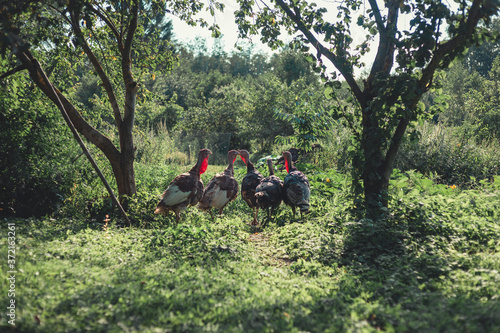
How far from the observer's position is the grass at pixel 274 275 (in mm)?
2529

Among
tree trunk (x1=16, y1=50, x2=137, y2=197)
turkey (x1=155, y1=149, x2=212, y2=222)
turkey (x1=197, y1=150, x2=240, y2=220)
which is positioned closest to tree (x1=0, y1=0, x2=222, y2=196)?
tree trunk (x1=16, y1=50, x2=137, y2=197)

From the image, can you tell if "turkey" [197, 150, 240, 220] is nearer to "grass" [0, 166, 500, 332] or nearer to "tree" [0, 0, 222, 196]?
"grass" [0, 166, 500, 332]

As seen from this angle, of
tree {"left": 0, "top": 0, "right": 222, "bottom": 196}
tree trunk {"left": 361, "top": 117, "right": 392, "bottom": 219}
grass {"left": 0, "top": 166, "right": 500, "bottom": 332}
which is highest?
tree {"left": 0, "top": 0, "right": 222, "bottom": 196}

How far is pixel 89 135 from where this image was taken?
6.14 m

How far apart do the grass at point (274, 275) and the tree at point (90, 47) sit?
1596 mm

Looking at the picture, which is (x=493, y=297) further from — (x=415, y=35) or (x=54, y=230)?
(x=54, y=230)

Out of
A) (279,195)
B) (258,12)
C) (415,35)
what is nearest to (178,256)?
(279,195)

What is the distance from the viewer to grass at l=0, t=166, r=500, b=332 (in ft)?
8.30

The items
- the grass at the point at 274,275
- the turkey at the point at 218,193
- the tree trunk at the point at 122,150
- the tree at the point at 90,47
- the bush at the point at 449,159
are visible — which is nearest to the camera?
the grass at the point at 274,275

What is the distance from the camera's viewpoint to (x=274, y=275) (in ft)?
13.1

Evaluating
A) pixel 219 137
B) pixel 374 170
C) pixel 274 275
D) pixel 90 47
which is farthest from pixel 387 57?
pixel 219 137

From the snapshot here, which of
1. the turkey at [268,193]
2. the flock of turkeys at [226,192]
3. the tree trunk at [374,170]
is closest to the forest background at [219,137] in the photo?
the tree trunk at [374,170]

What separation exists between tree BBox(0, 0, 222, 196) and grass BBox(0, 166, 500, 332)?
160cm

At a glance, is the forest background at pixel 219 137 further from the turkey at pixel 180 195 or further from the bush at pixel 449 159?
the turkey at pixel 180 195
